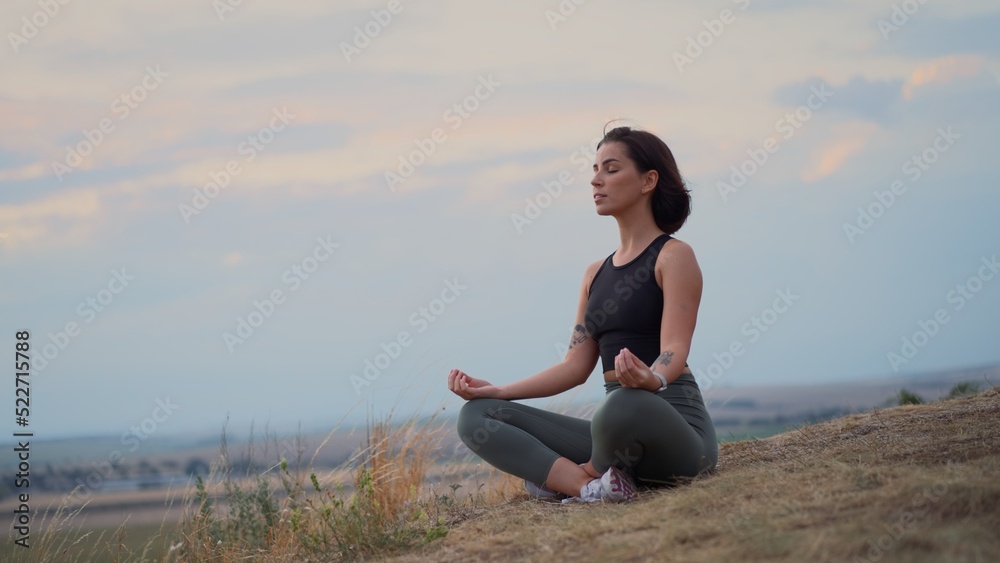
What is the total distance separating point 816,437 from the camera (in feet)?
17.8

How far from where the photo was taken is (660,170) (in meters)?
4.65

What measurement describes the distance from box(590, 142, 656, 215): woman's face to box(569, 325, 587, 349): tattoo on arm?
646 mm

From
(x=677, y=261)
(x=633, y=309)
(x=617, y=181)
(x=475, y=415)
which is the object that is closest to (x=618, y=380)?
(x=633, y=309)

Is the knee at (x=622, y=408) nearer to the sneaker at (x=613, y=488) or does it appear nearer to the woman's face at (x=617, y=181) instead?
the sneaker at (x=613, y=488)

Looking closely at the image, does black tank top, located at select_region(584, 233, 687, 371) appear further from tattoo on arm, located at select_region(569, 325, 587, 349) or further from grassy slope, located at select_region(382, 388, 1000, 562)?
grassy slope, located at select_region(382, 388, 1000, 562)

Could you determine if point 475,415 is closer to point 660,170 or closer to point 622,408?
point 622,408

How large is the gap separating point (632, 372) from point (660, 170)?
1301 mm

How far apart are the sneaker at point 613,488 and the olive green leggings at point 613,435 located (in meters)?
0.06

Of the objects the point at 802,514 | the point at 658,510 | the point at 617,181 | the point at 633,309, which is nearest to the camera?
the point at 802,514

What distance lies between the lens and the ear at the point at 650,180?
4.63 meters

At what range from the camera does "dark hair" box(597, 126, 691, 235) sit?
461 cm

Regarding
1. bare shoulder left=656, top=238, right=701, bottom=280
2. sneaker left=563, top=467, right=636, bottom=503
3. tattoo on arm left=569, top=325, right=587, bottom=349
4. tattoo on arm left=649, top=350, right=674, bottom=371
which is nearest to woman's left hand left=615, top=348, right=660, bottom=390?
tattoo on arm left=649, top=350, right=674, bottom=371

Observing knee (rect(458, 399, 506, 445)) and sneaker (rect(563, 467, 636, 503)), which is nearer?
sneaker (rect(563, 467, 636, 503))

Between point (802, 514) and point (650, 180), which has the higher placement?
point (650, 180)
